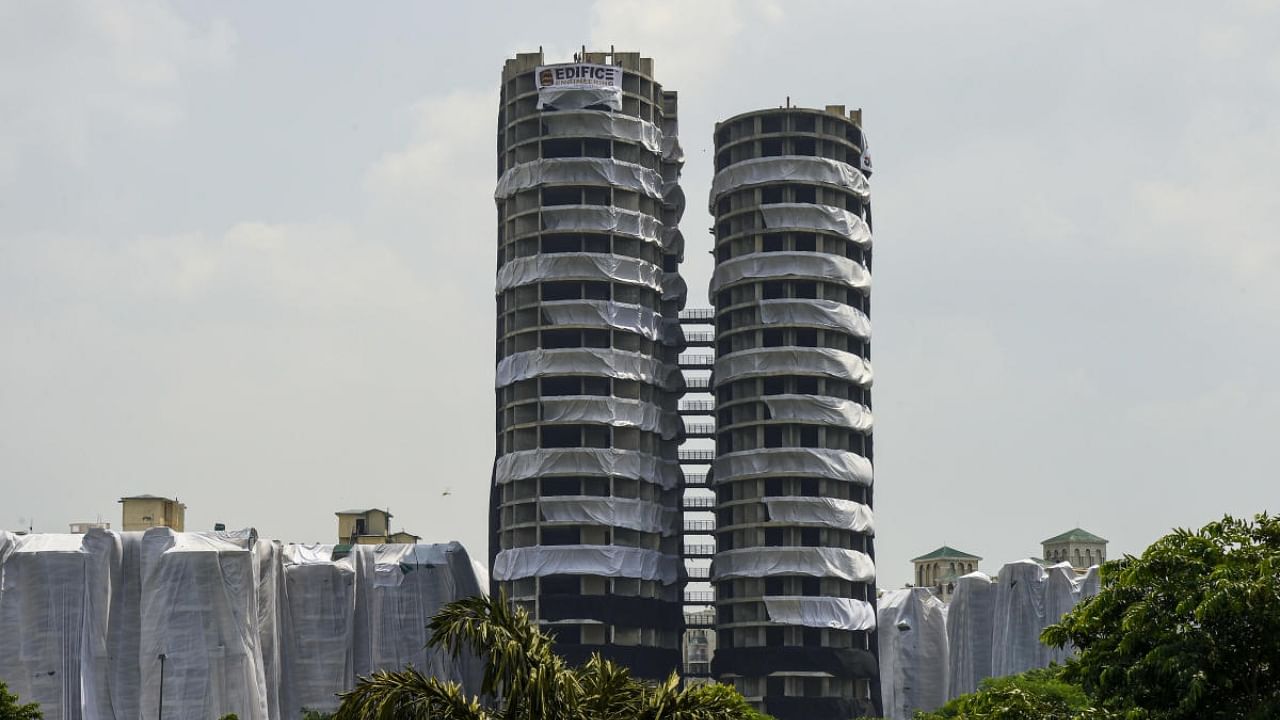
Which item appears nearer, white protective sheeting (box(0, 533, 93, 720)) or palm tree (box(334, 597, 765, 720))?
palm tree (box(334, 597, 765, 720))

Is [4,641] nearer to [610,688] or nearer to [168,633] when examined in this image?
[168,633]

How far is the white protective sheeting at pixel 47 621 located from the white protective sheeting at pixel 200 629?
504cm

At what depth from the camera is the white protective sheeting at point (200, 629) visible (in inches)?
6949

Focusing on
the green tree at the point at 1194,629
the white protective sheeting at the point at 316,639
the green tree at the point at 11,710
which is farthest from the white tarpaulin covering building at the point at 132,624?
the green tree at the point at 1194,629

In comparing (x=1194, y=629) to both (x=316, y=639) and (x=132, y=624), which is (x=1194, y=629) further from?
(x=316, y=639)

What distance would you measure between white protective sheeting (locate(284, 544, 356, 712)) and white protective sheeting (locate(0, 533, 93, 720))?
79.4 ft

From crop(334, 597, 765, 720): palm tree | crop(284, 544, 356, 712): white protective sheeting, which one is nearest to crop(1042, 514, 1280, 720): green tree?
crop(334, 597, 765, 720): palm tree

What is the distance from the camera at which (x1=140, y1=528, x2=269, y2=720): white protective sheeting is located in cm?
17650

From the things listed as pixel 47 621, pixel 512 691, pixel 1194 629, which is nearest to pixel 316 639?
pixel 47 621

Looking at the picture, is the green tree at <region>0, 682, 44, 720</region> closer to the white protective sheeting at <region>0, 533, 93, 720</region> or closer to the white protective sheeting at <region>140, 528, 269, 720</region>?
the white protective sheeting at <region>140, 528, 269, 720</region>

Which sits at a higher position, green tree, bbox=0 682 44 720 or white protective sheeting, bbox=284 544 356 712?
white protective sheeting, bbox=284 544 356 712

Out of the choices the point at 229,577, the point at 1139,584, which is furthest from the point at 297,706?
the point at 1139,584

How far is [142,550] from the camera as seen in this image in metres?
182

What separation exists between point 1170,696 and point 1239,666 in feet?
6.99
